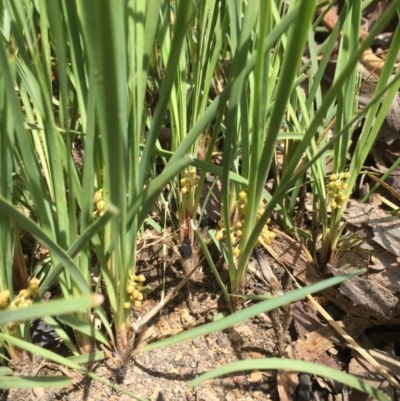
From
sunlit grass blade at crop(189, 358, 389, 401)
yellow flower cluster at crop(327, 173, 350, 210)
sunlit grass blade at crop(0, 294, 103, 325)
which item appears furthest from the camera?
yellow flower cluster at crop(327, 173, 350, 210)

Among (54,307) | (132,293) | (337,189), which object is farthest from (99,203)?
(337,189)

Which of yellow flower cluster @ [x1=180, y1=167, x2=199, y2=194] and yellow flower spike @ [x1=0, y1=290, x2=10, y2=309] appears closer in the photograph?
yellow flower spike @ [x1=0, y1=290, x2=10, y2=309]

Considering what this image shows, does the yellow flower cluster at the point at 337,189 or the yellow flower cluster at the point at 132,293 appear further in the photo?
the yellow flower cluster at the point at 337,189

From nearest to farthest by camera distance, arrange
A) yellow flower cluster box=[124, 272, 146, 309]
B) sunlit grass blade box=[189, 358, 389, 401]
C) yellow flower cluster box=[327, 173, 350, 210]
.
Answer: sunlit grass blade box=[189, 358, 389, 401] → yellow flower cluster box=[124, 272, 146, 309] → yellow flower cluster box=[327, 173, 350, 210]

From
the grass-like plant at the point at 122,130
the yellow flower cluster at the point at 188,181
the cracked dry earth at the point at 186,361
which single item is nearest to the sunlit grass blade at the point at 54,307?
the grass-like plant at the point at 122,130

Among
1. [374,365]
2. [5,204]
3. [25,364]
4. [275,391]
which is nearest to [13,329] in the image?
[25,364]

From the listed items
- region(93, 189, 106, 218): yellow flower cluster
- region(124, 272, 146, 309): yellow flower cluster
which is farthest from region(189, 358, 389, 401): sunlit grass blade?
region(93, 189, 106, 218): yellow flower cluster

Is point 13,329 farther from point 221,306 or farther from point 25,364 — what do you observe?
point 221,306

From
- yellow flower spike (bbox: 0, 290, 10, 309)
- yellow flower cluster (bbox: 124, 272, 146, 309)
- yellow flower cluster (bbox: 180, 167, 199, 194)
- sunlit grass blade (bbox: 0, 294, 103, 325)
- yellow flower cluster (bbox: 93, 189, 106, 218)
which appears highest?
sunlit grass blade (bbox: 0, 294, 103, 325)

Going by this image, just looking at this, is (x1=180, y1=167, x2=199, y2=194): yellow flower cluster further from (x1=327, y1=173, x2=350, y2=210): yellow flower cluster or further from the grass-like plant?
(x1=327, y1=173, x2=350, y2=210): yellow flower cluster

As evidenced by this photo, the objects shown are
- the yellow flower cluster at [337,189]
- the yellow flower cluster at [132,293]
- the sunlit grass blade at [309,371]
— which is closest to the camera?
the sunlit grass blade at [309,371]

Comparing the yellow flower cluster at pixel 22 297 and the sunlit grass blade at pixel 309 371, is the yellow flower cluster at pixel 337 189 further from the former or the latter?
the yellow flower cluster at pixel 22 297
